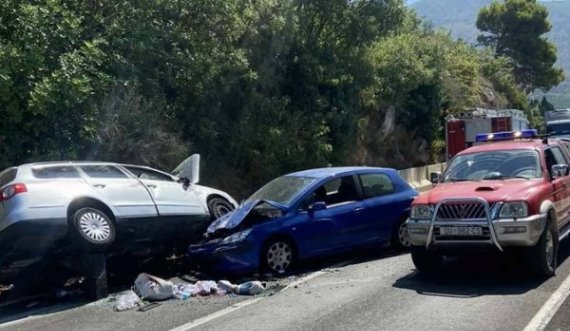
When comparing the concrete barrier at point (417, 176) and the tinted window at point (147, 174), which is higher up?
the tinted window at point (147, 174)

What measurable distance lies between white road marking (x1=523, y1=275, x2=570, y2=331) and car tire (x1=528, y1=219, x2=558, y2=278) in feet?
0.98

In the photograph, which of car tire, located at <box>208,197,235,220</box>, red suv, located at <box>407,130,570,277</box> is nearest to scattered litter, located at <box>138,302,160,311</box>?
car tire, located at <box>208,197,235,220</box>

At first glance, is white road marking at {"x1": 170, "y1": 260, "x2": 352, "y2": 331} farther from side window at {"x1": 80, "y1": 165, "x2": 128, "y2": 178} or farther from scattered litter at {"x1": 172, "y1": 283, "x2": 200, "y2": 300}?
side window at {"x1": 80, "y1": 165, "x2": 128, "y2": 178}

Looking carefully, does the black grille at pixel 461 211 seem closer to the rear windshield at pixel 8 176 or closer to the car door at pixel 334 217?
the car door at pixel 334 217

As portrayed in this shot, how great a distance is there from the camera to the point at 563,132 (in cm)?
2888

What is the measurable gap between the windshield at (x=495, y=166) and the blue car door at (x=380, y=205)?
1.37 metres

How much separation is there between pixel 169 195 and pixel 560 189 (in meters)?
5.73

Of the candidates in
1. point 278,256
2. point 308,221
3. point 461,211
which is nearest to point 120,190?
point 278,256

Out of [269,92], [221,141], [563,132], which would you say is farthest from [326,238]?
[563,132]

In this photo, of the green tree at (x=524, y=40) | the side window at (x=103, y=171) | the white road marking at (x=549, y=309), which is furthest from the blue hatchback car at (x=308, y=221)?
the green tree at (x=524, y=40)

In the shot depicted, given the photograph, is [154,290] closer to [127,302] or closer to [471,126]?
[127,302]

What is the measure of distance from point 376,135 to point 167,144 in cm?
1484

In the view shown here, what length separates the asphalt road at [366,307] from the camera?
7.30 meters

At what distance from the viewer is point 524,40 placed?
5647 centimetres
